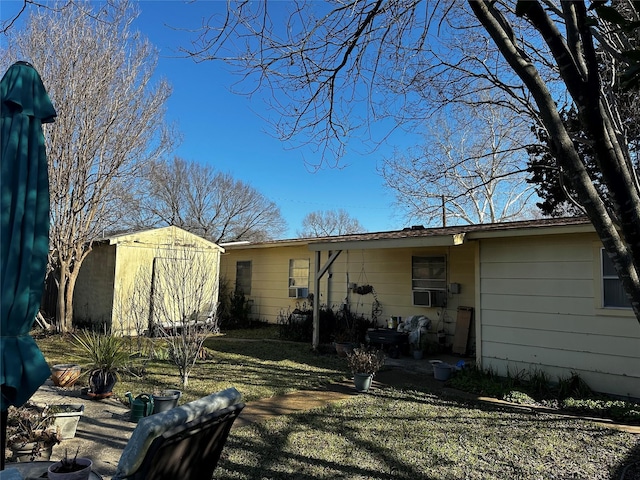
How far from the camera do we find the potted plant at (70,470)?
245cm

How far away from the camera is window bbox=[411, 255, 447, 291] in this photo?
9.87 metres

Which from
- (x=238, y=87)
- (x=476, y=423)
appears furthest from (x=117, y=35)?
(x=476, y=423)

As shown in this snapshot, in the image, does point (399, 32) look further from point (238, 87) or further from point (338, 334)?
point (338, 334)

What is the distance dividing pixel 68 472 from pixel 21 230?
1.45 m

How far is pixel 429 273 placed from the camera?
33.2 feet

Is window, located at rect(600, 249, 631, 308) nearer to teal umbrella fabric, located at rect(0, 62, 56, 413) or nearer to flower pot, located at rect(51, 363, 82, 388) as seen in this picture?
teal umbrella fabric, located at rect(0, 62, 56, 413)

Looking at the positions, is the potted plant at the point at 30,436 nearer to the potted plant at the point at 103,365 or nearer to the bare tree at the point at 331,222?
the potted plant at the point at 103,365

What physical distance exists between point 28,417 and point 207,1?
12.9ft

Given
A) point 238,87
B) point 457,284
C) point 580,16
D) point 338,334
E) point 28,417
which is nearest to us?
point 580,16

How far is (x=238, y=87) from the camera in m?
4.37

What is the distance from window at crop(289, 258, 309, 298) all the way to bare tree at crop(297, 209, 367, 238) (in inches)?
923

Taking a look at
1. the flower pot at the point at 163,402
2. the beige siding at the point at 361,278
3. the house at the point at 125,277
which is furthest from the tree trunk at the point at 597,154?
the house at the point at 125,277

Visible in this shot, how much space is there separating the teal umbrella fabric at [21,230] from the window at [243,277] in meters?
12.1

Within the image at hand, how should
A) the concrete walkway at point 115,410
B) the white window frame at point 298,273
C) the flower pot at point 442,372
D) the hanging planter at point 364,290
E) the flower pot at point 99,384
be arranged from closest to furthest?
the concrete walkway at point 115,410 → the flower pot at point 99,384 → the flower pot at point 442,372 → the hanging planter at point 364,290 → the white window frame at point 298,273
